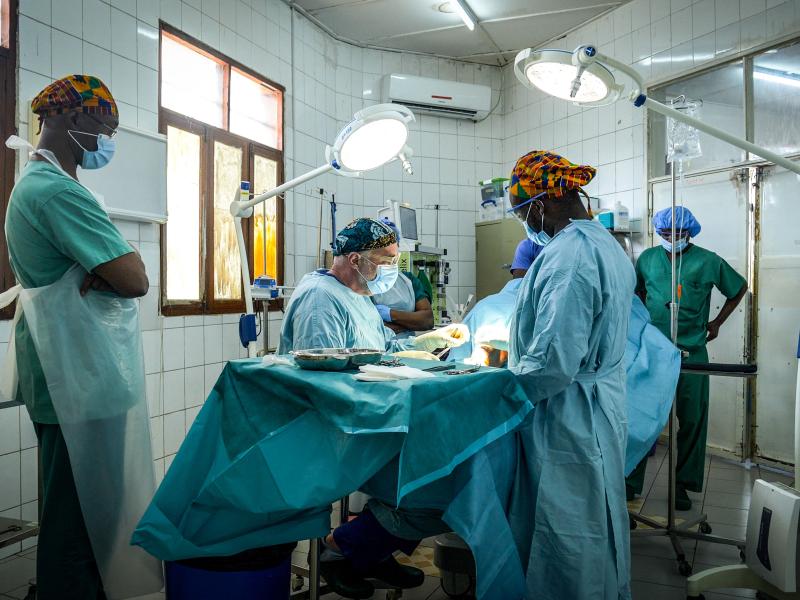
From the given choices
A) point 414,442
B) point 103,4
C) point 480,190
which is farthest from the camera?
point 480,190

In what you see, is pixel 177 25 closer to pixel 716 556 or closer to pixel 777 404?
pixel 716 556

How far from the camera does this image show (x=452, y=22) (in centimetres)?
509

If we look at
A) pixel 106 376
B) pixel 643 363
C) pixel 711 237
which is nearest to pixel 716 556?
pixel 643 363

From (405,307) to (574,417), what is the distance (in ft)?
7.33

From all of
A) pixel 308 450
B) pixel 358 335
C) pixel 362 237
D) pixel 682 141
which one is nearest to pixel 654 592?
pixel 358 335

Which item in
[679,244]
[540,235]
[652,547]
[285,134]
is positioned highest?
[285,134]

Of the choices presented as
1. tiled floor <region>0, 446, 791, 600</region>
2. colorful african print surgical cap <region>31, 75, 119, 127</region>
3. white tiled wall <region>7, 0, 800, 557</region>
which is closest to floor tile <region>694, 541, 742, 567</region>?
tiled floor <region>0, 446, 791, 600</region>

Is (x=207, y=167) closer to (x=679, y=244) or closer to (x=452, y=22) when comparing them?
(x=452, y=22)

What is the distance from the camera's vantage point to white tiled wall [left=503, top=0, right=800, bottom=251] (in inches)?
158

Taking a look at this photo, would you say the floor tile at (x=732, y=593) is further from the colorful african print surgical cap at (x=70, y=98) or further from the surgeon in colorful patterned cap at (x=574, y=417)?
the colorful african print surgical cap at (x=70, y=98)

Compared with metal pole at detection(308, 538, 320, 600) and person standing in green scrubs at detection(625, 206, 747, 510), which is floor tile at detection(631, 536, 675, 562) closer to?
person standing in green scrubs at detection(625, 206, 747, 510)

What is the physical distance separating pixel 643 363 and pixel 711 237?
248 centimetres

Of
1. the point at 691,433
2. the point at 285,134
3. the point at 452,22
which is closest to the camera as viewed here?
the point at 691,433

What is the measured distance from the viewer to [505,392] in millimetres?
1587
